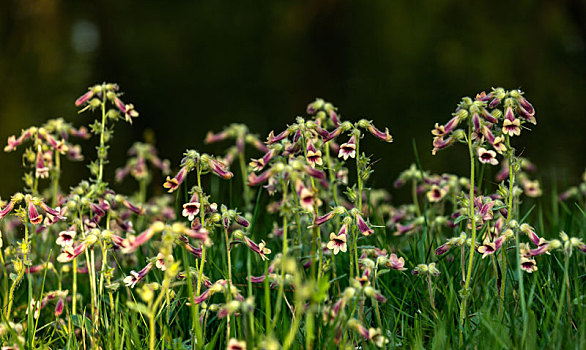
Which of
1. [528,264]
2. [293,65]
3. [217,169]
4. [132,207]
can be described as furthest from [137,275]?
[293,65]

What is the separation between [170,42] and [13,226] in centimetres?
994

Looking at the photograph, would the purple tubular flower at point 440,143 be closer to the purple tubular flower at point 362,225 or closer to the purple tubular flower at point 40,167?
the purple tubular flower at point 362,225

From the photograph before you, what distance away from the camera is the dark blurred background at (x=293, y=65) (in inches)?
400

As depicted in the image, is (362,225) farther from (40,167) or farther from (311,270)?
(40,167)

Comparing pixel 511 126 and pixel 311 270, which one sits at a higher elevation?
pixel 511 126

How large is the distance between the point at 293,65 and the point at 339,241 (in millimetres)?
11419

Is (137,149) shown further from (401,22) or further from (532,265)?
(401,22)

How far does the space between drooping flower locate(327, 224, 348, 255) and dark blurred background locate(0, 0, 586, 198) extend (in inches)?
240

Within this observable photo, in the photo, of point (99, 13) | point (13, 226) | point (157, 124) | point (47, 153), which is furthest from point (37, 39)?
point (47, 153)

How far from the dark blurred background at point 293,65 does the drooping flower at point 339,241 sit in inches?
240

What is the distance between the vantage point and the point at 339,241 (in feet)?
7.20

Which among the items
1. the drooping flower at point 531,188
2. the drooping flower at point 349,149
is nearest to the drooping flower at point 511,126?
the drooping flower at point 349,149

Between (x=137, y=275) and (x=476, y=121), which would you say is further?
(x=137, y=275)

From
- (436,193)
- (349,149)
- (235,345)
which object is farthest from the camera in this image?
(436,193)
